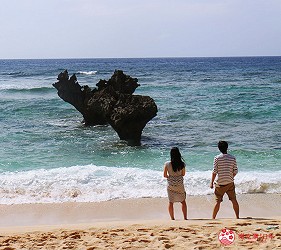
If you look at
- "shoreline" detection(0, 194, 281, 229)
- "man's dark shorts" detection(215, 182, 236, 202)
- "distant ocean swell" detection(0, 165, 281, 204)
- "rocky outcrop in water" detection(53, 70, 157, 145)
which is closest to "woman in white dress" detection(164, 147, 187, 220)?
"man's dark shorts" detection(215, 182, 236, 202)

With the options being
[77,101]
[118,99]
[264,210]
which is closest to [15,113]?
[77,101]

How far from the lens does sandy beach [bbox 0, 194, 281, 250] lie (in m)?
7.04

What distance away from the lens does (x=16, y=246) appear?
7258 mm

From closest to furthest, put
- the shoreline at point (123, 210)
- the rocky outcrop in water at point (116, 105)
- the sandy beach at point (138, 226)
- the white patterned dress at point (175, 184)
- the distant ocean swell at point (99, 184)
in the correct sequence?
the sandy beach at point (138, 226) → the white patterned dress at point (175, 184) → the shoreline at point (123, 210) → the distant ocean swell at point (99, 184) → the rocky outcrop in water at point (116, 105)

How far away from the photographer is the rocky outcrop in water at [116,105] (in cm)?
1828

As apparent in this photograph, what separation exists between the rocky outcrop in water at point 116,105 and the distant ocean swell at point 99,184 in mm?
4626

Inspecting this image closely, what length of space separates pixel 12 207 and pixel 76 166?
3.94 metres

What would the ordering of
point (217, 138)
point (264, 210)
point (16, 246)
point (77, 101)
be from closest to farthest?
point (16, 246)
point (264, 210)
point (217, 138)
point (77, 101)

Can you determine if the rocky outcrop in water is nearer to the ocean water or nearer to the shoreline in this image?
the ocean water

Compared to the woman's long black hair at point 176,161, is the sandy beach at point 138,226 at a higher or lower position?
lower

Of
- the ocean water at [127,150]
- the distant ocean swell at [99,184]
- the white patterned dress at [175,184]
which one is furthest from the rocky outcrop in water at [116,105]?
the white patterned dress at [175,184]

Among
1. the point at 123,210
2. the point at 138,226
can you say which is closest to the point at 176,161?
the point at 138,226

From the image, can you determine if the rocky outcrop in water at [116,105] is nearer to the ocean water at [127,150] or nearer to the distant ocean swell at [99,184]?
the ocean water at [127,150]

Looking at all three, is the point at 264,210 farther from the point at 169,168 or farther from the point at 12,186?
the point at 12,186
